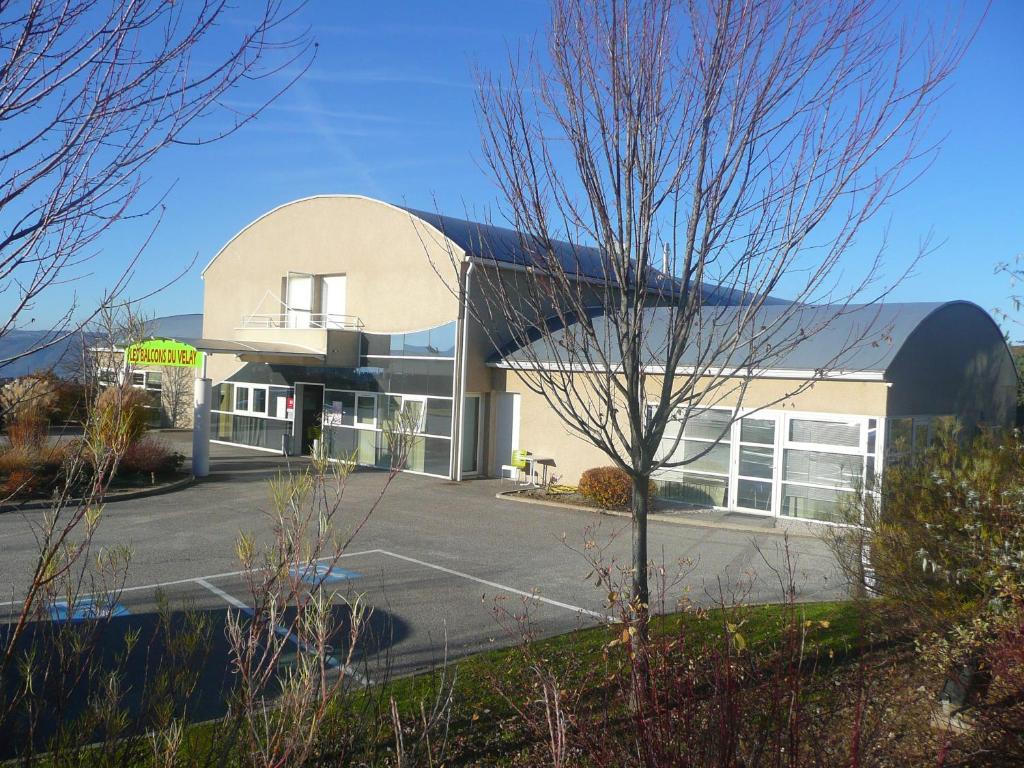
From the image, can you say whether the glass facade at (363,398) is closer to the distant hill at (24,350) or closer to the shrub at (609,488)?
the shrub at (609,488)

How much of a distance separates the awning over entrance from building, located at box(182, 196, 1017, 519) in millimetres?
61

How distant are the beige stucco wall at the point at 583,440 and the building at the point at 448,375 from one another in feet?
0.13

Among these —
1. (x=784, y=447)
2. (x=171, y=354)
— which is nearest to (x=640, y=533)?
(x=784, y=447)

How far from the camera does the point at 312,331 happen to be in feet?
81.9

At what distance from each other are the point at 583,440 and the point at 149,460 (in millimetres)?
11749

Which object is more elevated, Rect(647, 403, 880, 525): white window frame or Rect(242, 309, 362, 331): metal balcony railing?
Rect(242, 309, 362, 331): metal balcony railing

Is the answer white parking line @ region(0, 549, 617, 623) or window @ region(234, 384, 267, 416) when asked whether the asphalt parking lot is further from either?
window @ region(234, 384, 267, 416)

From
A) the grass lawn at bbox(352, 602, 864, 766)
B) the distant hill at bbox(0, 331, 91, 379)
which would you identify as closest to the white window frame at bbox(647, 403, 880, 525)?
the grass lawn at bbox(352, 602, 864, 766)

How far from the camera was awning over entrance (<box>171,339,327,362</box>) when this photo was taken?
23750 mm

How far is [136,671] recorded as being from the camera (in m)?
7.11

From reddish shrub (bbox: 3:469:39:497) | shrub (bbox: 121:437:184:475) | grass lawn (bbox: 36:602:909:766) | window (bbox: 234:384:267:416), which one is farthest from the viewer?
window (bbox: 234:384:267:416)

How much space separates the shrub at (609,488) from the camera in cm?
1809

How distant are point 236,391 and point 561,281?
2515cm

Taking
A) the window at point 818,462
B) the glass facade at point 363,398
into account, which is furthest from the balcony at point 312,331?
the window at point 818,462
